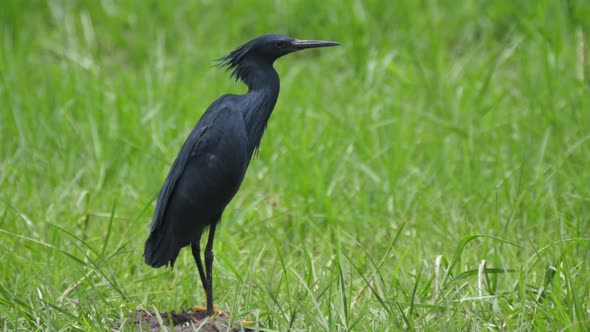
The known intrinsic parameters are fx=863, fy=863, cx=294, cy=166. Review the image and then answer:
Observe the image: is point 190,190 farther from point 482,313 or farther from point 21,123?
point 21,123

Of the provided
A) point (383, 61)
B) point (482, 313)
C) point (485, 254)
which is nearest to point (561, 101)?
point (383, 61)

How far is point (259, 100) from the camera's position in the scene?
3.67 m

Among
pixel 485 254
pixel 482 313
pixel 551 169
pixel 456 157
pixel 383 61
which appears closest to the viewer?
pixel 482 313

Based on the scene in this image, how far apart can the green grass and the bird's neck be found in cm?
44

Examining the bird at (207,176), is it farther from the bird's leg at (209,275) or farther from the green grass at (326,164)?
the green grass at (326,164)

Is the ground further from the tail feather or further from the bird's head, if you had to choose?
the bird's head

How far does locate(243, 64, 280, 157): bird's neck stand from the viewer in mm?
3641

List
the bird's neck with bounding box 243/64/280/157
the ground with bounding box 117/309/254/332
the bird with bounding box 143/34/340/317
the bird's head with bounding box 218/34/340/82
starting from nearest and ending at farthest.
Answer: the ground with bounding box 117/309/254/332 < the bird with bounding box 143/34/340/317 < the bird's neck with bounding box 243/64/280/157 < the bird's head with bounding box 218/34/340/82

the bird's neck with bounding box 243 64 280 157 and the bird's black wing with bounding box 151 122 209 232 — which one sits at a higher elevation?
the bird's neck with bounding box 243 64 280 157

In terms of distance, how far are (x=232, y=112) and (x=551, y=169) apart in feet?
7.47

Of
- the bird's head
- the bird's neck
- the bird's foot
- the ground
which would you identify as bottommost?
the bird's foot

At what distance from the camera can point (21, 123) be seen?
5805 millimetres

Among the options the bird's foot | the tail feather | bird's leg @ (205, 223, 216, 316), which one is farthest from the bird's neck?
the bird's foot

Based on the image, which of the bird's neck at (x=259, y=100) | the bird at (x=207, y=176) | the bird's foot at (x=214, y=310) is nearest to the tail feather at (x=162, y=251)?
the bird at (x=207, y=176)
